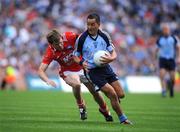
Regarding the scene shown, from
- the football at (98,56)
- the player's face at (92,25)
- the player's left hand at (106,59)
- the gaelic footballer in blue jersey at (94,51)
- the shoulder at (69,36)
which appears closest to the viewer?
the player's left hand at (106,59)

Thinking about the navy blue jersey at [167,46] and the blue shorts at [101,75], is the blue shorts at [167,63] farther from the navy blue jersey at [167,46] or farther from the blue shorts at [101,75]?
the blue shorts at [101,75]

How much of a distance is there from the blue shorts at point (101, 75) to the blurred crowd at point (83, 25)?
2097 cm

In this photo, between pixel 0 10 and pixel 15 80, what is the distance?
404 centimetres

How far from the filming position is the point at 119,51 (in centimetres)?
3581

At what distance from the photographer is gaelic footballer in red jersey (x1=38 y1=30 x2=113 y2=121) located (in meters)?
13.8

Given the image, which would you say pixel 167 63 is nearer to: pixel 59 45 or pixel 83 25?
pixel 83 25

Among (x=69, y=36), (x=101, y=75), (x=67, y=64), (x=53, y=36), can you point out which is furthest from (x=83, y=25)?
(x=101, y=75)

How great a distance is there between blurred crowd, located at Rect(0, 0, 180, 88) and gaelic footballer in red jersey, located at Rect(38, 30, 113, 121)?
1949cm

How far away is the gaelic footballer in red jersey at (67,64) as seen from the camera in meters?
13.8

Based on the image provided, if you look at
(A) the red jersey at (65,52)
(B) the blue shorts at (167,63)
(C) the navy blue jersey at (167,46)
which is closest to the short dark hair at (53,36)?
(A) the red jersey at (65,52)

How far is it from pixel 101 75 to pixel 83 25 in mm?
23762

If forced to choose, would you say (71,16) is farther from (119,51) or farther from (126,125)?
(126,125)

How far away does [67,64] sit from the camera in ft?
47.9

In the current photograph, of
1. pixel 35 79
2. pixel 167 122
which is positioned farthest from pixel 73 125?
pixel 35 79
